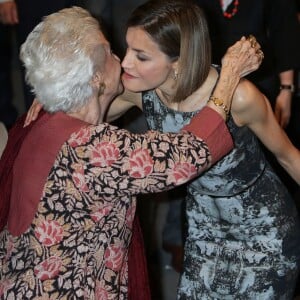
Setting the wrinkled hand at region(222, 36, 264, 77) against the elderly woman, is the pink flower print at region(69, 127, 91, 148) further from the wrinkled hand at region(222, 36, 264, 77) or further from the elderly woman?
the wrinkled hand at region(222, 36, 264, 77)

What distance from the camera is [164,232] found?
3.10 m

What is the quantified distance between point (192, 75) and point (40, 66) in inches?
15.4

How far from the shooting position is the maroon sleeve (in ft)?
5.64

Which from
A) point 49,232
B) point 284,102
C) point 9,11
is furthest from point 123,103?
point 9,11

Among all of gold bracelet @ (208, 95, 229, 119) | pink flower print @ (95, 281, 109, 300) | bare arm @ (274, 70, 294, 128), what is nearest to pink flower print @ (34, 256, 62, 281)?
pink flower print @ (95, 281, 109, 300)

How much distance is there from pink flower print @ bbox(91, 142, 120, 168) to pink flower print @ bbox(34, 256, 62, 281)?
275 millimetres

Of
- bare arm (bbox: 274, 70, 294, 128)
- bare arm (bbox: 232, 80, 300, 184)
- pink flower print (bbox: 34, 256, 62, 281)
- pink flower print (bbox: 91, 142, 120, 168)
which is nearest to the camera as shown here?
pink flower print (bbox: 91, 142, 120, 168)

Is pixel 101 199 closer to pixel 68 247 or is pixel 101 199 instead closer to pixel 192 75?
pixel 68 247

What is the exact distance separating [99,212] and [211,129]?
33 centimetres

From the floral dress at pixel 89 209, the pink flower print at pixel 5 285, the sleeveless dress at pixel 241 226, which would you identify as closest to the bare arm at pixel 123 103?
the sleeveless dress at pixel 241 226

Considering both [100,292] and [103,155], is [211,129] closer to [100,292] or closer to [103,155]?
[103,155]

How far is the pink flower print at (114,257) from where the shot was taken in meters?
1.82

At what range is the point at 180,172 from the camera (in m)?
1.66

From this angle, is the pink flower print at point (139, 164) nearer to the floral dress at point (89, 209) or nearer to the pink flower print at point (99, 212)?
the floral dress at point (89, 209)
